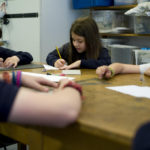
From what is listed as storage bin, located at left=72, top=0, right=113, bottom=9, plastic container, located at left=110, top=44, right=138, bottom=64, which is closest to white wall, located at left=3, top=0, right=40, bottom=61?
storage bin, located at left=72, top=0, right=113, bottom=9

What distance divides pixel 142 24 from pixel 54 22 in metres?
1.20

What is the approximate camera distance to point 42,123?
2.00 ft

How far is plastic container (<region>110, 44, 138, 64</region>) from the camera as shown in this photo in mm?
3029

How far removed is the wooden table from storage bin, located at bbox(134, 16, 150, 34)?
210 centimetres

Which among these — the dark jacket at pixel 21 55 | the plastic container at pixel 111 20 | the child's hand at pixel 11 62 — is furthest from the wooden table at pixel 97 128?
the plastic container at pixel 111 20

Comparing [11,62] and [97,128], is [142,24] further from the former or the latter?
[97,128]

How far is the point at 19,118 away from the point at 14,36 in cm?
337

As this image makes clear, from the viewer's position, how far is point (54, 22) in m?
3.46

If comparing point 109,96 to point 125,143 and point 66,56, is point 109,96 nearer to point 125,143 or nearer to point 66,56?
point 125,143

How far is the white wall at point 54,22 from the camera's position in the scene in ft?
11.0

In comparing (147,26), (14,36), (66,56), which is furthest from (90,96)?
(14,36)

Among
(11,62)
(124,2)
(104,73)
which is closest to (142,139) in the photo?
(104,73)

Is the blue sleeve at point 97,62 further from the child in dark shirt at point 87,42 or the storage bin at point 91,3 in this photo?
the storage bin at point 91,3

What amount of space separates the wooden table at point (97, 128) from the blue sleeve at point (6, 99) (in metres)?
0.16
